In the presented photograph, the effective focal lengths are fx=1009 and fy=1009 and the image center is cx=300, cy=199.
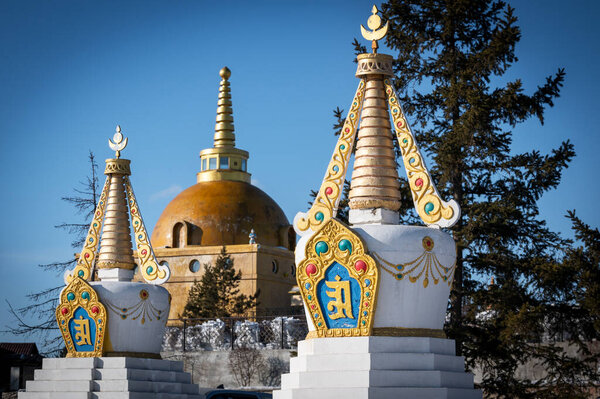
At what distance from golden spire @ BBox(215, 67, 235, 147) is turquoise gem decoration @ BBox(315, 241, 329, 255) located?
36344 mm

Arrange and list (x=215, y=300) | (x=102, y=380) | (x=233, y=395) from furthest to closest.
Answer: (x=215, y=300) → (x=102, y=380) → (x=233, y=395)

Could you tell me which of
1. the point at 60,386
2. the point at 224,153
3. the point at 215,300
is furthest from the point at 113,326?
the point at 224,153

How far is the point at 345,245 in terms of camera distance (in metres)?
17.2

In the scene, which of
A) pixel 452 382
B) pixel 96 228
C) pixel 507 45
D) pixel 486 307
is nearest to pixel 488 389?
pixel 486 307

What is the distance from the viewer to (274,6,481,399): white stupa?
16.6 metres

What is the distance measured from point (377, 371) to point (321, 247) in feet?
7.77

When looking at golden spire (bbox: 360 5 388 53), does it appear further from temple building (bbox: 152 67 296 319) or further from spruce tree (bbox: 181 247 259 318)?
temple building (bbox: 152 67 296 319)

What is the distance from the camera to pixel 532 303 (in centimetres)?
2131

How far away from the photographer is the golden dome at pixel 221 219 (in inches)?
2041

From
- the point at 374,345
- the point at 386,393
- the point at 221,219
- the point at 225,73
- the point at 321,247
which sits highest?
the point at 225,73

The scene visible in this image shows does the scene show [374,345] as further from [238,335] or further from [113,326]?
[238,335]

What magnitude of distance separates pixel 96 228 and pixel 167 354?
6726 mm


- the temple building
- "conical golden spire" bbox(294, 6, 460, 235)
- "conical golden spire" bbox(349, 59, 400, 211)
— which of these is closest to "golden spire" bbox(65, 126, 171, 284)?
"conical golden spire" bbox(294, 6, 460, 235)

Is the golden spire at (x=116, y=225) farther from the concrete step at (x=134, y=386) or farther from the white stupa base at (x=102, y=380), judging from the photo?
the concrete step at (x=134, y=386)
